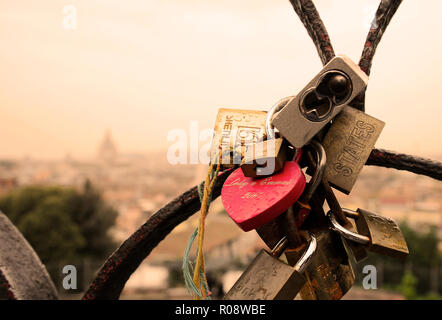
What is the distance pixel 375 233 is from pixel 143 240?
15.8 inches

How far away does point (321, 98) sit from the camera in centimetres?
71

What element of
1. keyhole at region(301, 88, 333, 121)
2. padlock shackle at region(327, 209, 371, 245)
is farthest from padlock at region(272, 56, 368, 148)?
padlock shackle at region(327, 209, 371, 245)

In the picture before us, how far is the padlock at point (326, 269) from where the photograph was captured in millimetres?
716

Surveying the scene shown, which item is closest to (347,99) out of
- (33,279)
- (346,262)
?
(346,262)

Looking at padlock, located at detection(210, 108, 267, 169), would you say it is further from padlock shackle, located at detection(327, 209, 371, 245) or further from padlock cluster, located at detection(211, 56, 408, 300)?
padlock shackle, located at detection(327, 209, 371, 245)

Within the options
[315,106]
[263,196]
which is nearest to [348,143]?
[315,106]

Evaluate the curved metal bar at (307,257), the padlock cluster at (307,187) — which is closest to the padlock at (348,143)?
the padlock cluster at (307,187)

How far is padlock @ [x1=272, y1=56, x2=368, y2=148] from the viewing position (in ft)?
2.28

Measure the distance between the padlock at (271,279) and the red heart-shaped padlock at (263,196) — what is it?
0.22ft

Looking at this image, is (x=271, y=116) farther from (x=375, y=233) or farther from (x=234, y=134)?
(x=375, y=233)

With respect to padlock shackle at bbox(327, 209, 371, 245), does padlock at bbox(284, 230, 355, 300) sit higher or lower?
lower
